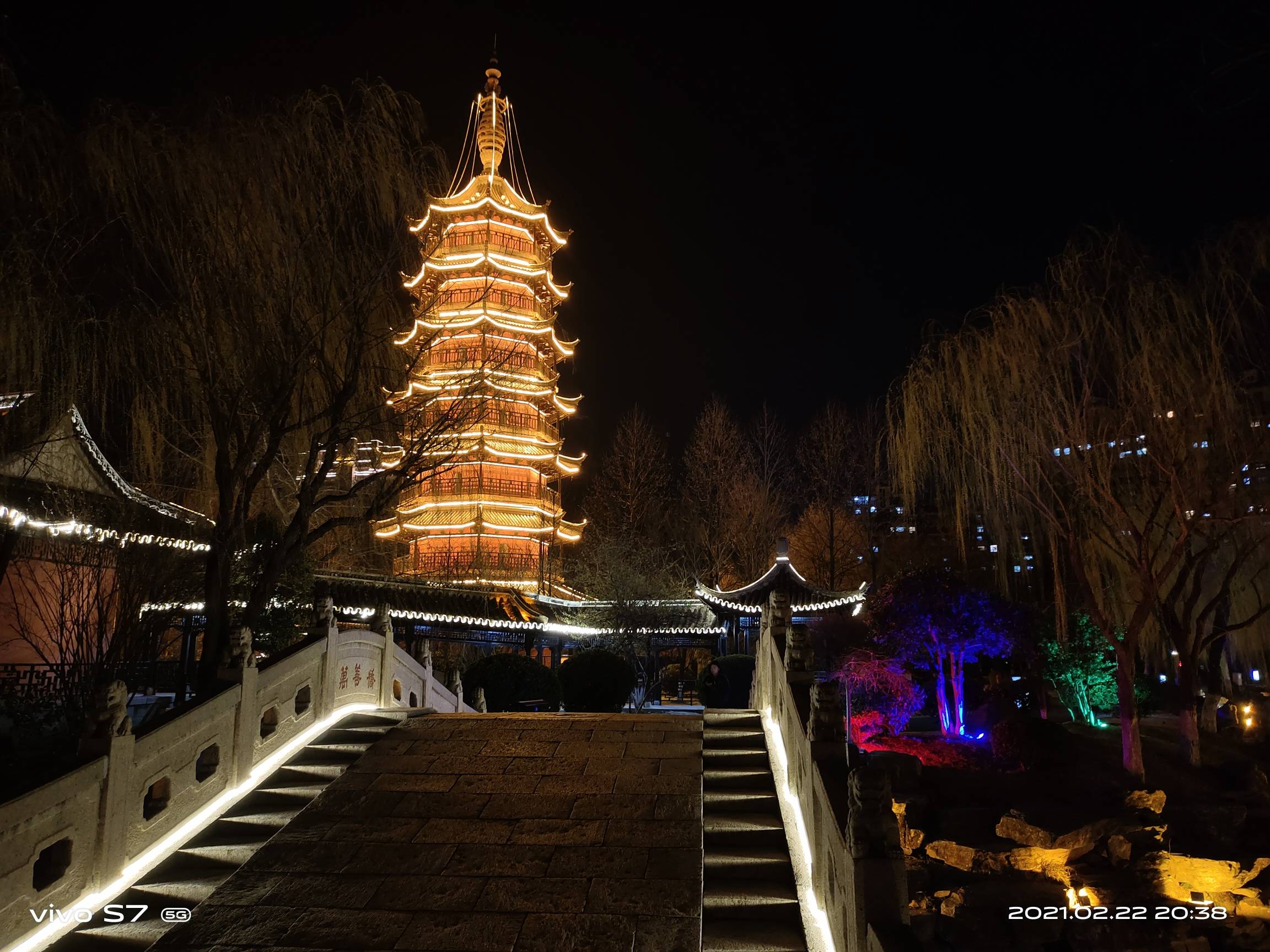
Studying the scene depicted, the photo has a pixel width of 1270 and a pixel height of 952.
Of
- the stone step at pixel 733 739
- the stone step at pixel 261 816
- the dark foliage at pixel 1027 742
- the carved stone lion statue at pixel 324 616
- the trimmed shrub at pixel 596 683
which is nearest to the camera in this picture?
the stone step at pixel 261 816

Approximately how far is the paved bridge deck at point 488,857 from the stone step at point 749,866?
0.16m

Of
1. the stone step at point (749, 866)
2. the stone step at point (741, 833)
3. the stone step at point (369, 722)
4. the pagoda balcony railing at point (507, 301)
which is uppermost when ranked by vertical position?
the pagoda balcony railing at point (507, 301)

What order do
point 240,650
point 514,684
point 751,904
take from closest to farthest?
1. point 751,904
2. point 240,650
3. point 514,684

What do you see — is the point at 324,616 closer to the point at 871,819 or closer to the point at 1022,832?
the point at 871,819

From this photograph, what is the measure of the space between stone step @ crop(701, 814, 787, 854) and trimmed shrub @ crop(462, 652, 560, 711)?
7.64m

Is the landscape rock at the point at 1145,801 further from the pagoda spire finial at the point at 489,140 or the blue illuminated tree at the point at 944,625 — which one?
the pagoda spire finial at the point at 489,140

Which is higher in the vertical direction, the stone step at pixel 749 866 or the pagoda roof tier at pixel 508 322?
A: the pagoda roof tier at pixel 508 322

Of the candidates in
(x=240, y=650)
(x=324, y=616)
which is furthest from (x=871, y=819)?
(x=324, y=616)

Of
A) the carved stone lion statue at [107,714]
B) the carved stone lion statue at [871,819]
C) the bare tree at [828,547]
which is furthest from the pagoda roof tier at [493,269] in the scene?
the carved stone lion statue at [871,819]

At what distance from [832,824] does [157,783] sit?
5416 mm

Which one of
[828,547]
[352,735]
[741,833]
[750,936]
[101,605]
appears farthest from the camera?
[828,547]

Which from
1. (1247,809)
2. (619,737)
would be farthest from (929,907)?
(619,737)

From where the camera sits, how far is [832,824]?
194 inches

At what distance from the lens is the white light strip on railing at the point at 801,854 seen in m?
4.91
